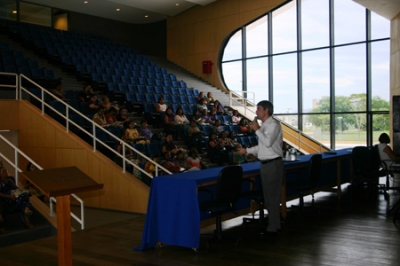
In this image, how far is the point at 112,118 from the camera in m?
9.36

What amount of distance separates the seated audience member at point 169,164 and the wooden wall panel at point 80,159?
33.8 inches

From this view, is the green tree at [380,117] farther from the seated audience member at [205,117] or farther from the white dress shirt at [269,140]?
the white dress shirt at [269,140]

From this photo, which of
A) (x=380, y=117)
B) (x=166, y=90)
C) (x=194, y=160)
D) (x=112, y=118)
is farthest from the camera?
(x=166, y=90)

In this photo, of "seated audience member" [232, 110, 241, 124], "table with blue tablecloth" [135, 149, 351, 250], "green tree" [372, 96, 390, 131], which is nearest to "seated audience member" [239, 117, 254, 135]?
"seated audience member" [232, 110, 241, 124]

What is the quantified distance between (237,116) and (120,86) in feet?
12.0

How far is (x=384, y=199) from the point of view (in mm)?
7762

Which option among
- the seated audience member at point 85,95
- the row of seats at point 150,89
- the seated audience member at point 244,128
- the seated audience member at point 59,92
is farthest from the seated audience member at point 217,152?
the seated audience member at point 59,92

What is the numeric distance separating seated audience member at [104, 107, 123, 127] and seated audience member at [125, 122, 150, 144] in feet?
1.10

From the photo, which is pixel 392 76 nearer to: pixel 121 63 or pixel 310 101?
pixel 310 101

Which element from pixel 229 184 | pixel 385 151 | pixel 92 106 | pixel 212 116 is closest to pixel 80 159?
pixel 92 106

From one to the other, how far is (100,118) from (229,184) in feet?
15.7

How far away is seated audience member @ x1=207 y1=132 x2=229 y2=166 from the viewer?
32.3ft

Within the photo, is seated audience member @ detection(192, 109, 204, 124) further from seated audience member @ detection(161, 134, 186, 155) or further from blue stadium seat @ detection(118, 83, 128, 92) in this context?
seated audience member @ detection(161, 134, 186, 155)

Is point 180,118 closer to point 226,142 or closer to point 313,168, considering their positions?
point 226,142
